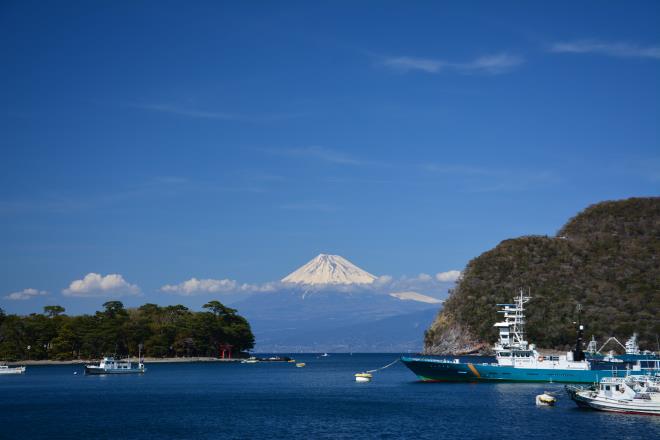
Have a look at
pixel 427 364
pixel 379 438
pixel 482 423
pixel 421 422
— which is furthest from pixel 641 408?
pixel 427 364

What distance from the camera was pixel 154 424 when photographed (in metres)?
72.4

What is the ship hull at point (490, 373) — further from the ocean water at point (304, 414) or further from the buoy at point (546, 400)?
the buoy at point (546, 400)

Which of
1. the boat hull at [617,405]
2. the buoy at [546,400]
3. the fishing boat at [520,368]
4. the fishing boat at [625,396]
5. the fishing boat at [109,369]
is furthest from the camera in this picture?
the fishing boat at [109,369]

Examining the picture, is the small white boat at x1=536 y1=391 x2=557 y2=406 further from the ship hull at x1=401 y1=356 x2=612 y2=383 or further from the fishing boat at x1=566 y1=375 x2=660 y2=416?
the ship hull at x1=401 y1=356 x2=612 y2=383

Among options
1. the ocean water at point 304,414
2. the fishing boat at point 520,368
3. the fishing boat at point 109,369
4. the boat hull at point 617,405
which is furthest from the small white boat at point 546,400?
the fishing boat at point 109,369

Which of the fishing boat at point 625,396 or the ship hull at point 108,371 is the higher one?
the fishing boat at point 625,396

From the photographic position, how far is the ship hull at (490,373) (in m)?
105

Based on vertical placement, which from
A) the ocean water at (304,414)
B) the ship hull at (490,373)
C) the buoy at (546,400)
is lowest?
the ocean water at (304,414)

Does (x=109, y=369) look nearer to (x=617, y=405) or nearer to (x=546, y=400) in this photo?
(x=546, y=400)

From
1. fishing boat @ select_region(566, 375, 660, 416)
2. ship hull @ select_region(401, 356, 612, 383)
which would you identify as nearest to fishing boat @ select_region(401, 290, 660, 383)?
ship hull @ select_region(401, 356, 612, 383)

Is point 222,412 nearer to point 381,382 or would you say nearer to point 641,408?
point 641,408

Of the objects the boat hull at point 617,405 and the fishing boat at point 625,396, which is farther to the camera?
the fishing boat at point 625,396

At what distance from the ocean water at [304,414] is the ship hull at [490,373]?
1.83m

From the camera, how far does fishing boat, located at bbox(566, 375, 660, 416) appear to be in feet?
241
